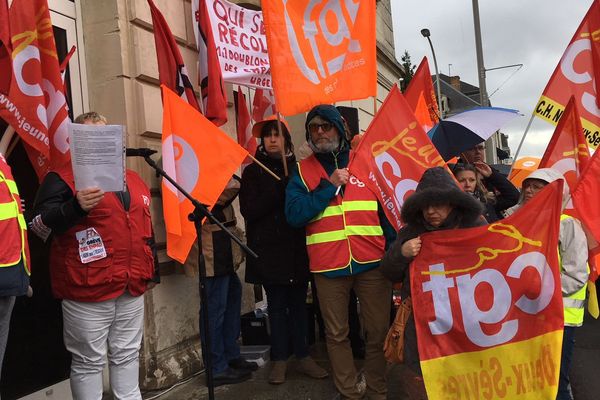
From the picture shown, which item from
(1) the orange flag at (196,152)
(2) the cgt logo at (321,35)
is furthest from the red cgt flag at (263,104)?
(1) the orange flag at (196,152)

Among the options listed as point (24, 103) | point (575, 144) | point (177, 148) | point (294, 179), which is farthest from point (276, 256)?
point (575, 144)

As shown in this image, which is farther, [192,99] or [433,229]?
[192,99]

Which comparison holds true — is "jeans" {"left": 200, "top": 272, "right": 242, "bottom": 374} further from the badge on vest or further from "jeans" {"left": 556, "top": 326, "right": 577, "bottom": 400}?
"jeans" {"left": 556, "top": 326, "right": 577, "bottom": 400}

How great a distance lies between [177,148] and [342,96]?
126 centimetres

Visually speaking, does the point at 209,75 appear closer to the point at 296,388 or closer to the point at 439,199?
the point at 439,199

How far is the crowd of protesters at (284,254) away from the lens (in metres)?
2.90

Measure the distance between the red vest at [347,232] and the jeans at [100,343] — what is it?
1209mm

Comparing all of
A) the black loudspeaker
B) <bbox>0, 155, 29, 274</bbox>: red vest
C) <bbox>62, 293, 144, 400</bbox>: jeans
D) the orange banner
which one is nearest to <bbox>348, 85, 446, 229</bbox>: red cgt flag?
the orange banner

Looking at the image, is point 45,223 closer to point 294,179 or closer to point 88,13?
point 294,179

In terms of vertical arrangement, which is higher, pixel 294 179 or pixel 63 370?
pixel 294 179

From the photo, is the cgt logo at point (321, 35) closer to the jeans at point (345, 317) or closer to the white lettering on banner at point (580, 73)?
the jeans at point (345, 317)

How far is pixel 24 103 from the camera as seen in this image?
2787 mm

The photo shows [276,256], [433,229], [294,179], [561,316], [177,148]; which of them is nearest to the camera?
[561,316]

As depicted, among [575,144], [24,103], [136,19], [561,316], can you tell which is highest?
[136,19]
